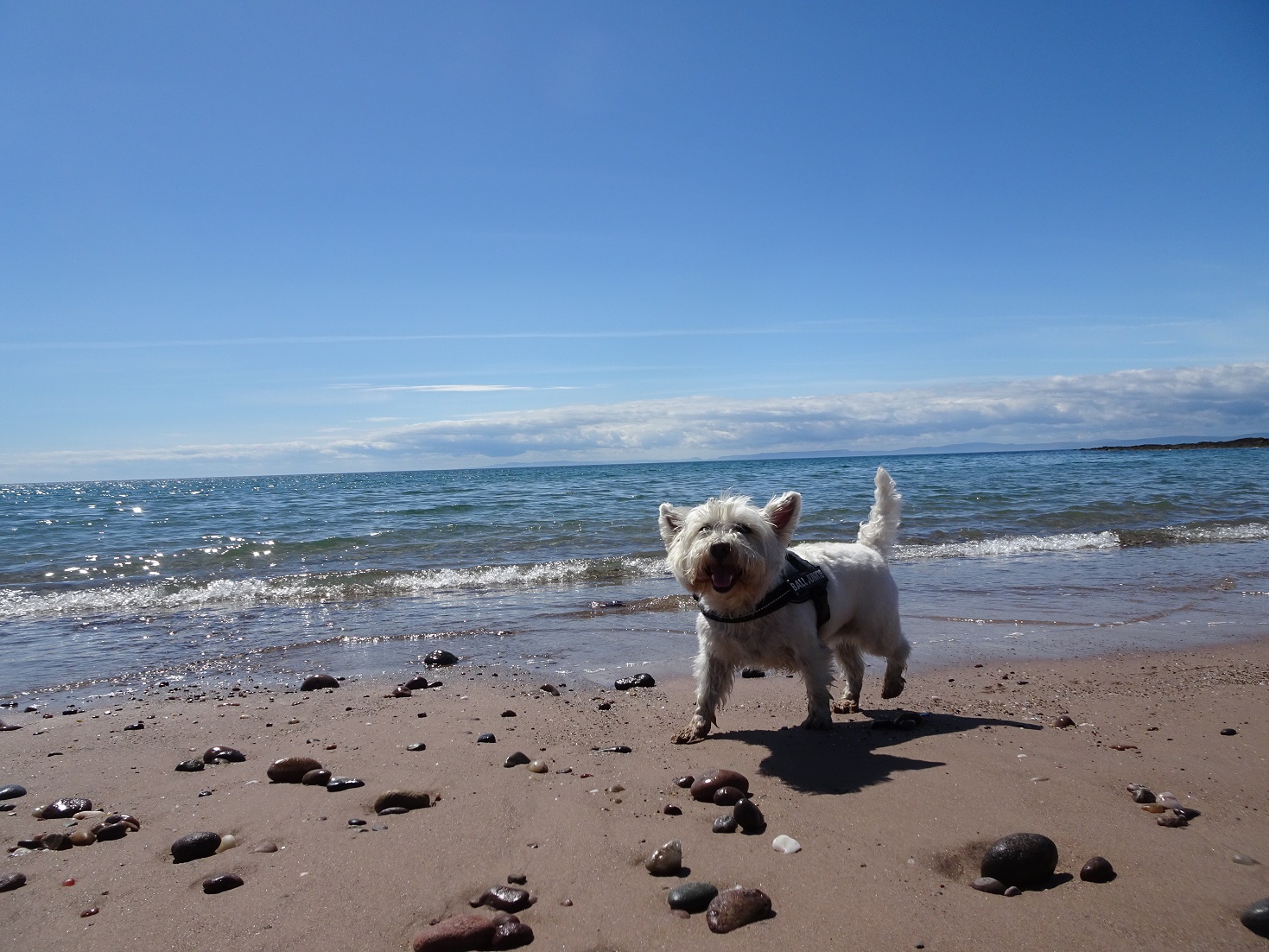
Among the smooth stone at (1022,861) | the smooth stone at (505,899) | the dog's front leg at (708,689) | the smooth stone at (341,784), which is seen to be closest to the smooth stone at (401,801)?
the smooth stone at (341,784)

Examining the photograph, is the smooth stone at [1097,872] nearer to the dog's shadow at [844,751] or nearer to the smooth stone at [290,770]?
the dog's shadow at [844,751]

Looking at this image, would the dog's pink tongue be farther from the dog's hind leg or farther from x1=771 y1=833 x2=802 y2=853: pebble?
x1=771 y1=833 x2=802 y2=853: pebble

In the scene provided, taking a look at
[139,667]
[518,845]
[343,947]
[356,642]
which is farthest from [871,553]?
[139,667]

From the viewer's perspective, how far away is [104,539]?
19.4 m

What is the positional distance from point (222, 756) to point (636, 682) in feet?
10.4

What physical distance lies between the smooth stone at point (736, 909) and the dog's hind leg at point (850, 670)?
3.43 m

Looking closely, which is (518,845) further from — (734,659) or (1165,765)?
(1165,765)

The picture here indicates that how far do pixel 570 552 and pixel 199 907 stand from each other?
12990 millimetres

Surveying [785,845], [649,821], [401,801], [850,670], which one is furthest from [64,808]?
[850,670]

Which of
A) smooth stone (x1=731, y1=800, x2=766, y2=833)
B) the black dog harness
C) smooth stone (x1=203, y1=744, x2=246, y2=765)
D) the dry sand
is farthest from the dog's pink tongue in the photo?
smooth stone (x1=203, y1=744, x2=246, y2=765)

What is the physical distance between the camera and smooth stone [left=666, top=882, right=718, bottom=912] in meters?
3.04

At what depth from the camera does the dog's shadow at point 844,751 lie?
4469mm

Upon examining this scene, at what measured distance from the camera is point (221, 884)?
10.8 feet

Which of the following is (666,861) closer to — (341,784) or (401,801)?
(401,801)
